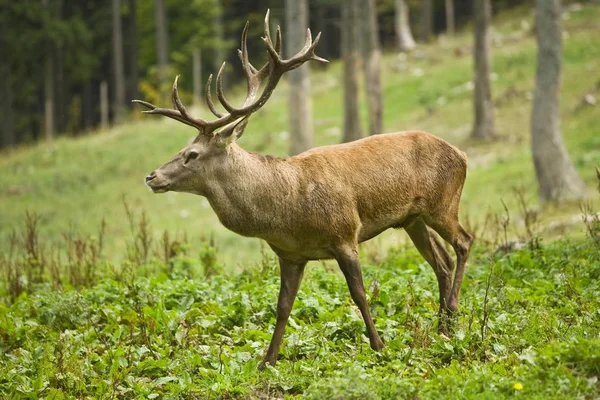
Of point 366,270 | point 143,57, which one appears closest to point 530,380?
point 366,270

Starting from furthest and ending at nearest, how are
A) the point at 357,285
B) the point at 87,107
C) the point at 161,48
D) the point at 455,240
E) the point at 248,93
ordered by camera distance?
1. the point at 87,107
2. the point at 161,48
3. the point at 455,240
4. the point at 248,93
5. the point at 357,285

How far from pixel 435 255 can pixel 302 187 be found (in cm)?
167

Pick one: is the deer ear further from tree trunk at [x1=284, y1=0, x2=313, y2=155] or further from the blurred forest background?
the blurred forest background

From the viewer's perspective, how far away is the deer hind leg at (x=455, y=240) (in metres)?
8.02

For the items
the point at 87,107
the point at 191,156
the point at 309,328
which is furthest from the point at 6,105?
the point at 191,156

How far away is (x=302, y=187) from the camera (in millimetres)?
7324

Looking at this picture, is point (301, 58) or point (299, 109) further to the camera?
point (299, 109)

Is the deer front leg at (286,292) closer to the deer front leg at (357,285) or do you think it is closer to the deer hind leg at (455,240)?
the deer front leg at (357,285)

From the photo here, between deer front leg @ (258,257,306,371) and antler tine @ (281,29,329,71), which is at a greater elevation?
antler tine @ (281,29,329,71)

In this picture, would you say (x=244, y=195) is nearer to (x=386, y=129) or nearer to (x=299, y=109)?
(x=299, y=109)

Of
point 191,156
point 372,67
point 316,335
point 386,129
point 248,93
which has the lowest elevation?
point 316,335

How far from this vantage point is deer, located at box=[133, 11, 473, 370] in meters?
7.16

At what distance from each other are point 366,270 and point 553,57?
7423 millimetres

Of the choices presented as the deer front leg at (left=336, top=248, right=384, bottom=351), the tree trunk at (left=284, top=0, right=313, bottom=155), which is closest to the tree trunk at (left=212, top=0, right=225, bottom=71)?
the tree trunk at (left=284, top=0, right=313, bottom=155)
